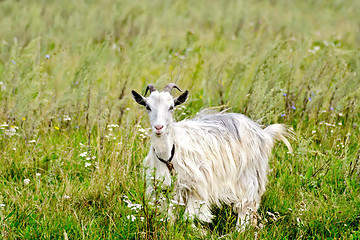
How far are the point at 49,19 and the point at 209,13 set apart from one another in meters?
4.67

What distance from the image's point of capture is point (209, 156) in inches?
157

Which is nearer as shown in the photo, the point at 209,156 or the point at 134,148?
the point at 209,156

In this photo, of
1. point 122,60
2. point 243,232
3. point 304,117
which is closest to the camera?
point 243,232

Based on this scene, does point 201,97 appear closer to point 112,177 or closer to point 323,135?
point 323,135

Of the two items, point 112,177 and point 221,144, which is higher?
point 221,144

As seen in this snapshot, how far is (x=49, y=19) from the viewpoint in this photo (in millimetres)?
10781

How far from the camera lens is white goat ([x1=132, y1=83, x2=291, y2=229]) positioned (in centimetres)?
368

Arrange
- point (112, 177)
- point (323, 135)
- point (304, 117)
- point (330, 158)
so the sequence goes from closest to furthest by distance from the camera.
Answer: point (112, 177), point (330, 158), point (323, 135), point (304, 117)

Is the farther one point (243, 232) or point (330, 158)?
point (330, 158)

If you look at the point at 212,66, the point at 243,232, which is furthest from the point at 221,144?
the point at 212,66

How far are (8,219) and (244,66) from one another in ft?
12.7

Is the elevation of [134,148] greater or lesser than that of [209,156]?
lesser

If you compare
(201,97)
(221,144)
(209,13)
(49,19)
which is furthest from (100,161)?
(209,13)

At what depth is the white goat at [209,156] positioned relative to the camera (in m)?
3.68
